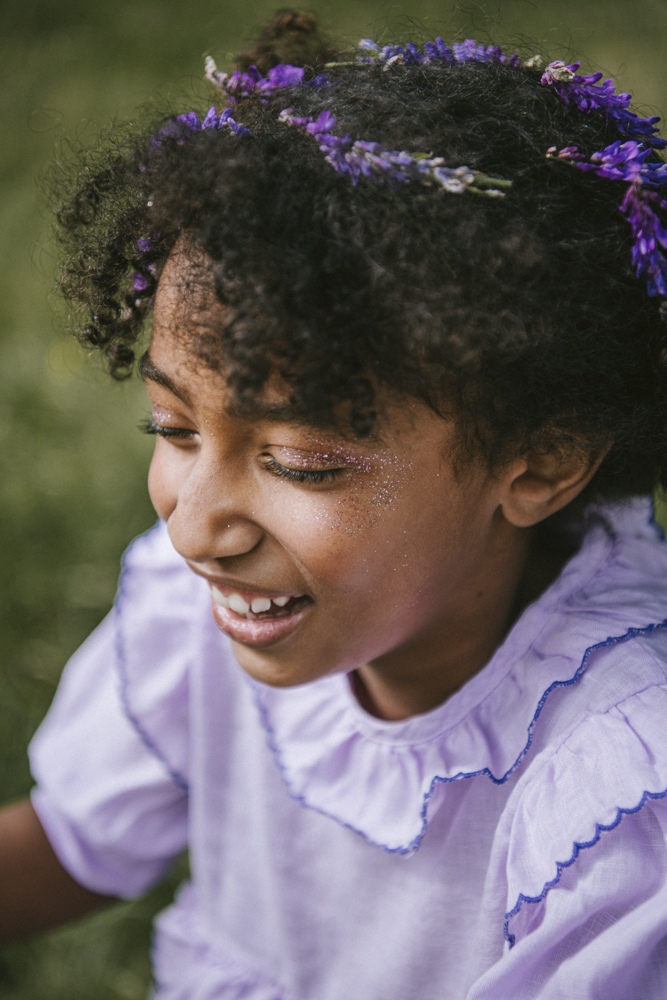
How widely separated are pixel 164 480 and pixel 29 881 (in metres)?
0.68

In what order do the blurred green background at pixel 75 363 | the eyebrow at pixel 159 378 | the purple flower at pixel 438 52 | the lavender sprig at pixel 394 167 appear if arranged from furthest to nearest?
the blurred green background at pixel 75 363
the purple flower at pixel 438 52
the eyebrow at pixel 159 378
the lavender sprig at pixel 394 167

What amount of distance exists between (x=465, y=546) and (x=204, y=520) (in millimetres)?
277

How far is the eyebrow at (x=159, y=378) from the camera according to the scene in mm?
942

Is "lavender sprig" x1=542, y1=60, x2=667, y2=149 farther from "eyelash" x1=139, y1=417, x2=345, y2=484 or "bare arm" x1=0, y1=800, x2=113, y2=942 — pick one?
"bare arm" x1=0, y1=800, x2=113, y2=942

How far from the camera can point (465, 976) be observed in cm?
114

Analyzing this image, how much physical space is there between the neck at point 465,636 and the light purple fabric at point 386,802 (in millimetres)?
53

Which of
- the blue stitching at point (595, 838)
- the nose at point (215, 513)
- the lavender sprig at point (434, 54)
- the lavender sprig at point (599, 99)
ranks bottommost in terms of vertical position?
the blue stitching at point (595, 838)

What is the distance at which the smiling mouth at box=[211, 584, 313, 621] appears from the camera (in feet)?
3.29

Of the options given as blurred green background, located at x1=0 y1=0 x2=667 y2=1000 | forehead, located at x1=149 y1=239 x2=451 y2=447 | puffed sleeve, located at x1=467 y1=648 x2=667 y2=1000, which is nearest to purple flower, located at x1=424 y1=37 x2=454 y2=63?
blurred green background, located at x1=0 y1=0 x2=667 y2=1000

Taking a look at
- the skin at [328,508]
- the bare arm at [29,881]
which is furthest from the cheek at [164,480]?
the bare arm at [29,881]

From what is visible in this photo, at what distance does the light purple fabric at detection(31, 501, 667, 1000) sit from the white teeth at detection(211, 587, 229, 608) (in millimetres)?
255

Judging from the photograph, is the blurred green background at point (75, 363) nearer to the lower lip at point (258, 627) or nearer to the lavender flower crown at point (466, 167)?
the lavender flower crown at point (466, 167)

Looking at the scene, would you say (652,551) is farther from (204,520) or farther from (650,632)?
(204,520)

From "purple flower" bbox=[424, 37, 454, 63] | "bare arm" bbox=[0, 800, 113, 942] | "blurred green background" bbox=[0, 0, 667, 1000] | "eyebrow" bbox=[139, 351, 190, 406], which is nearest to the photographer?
"eyebrow" bbox=[139, 351, 190, 406]
